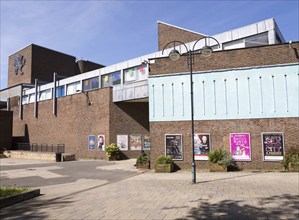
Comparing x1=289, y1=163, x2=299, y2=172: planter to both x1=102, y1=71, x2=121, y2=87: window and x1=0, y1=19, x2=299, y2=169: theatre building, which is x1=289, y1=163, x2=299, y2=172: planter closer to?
x1=0, y1=19, x2=299, y2=169: theatre building

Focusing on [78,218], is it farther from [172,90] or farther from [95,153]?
[95,153]

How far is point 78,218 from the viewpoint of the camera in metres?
8.15

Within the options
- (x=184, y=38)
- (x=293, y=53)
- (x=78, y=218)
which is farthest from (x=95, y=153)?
(x=78, y=218)

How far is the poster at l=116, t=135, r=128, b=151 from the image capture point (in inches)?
1152

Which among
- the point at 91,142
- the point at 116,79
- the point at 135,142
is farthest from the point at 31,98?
the point at 135,142

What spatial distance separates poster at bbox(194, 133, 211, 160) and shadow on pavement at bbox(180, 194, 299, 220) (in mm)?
8825

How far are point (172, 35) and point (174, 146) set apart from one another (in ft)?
58.4

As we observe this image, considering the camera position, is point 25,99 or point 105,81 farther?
point 25,99

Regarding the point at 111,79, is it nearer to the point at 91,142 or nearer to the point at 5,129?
the point at 91,142

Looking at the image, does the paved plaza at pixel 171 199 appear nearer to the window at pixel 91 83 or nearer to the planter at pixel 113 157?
the planter at pixel 113 157

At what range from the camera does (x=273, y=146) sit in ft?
56.6

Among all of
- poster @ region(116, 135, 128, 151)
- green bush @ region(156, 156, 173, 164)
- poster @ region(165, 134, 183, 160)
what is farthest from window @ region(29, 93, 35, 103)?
green bush @ region(156, 156, 173, 164)

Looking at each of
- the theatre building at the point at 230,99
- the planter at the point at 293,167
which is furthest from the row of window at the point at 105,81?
the planter at the point at 293,167

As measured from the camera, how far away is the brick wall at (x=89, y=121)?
29484mm
